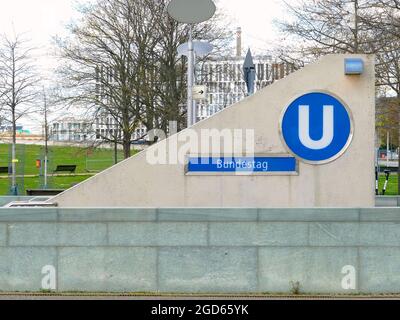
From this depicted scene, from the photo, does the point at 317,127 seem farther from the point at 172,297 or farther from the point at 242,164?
the point at 172,297

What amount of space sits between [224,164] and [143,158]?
3.94 ft

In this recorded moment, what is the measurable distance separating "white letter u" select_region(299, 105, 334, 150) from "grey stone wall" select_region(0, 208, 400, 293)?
1.31 m

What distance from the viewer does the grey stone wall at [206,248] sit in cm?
752

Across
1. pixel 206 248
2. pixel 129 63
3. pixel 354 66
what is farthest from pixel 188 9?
pixel 129 63

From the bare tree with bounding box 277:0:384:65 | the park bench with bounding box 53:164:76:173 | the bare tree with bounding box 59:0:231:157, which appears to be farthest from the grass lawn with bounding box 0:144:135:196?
the bare tree with bounding box 277:0:384:65

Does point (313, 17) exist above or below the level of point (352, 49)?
above

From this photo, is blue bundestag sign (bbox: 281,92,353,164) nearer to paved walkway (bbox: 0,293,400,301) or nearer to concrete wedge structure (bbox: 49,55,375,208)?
concrete wedge structure (bbox: 49,55,375,208)

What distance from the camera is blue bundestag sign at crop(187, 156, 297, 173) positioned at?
27.8 feet

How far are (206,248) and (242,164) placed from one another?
1.55m

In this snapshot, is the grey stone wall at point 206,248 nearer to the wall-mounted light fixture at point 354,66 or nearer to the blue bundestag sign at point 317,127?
the blue bundestag sign at point 317,127

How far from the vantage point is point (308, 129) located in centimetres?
848

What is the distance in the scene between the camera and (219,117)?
8477mm

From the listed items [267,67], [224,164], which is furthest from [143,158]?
[267,67]

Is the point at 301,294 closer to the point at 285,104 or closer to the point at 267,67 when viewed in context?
the point at 285,104
